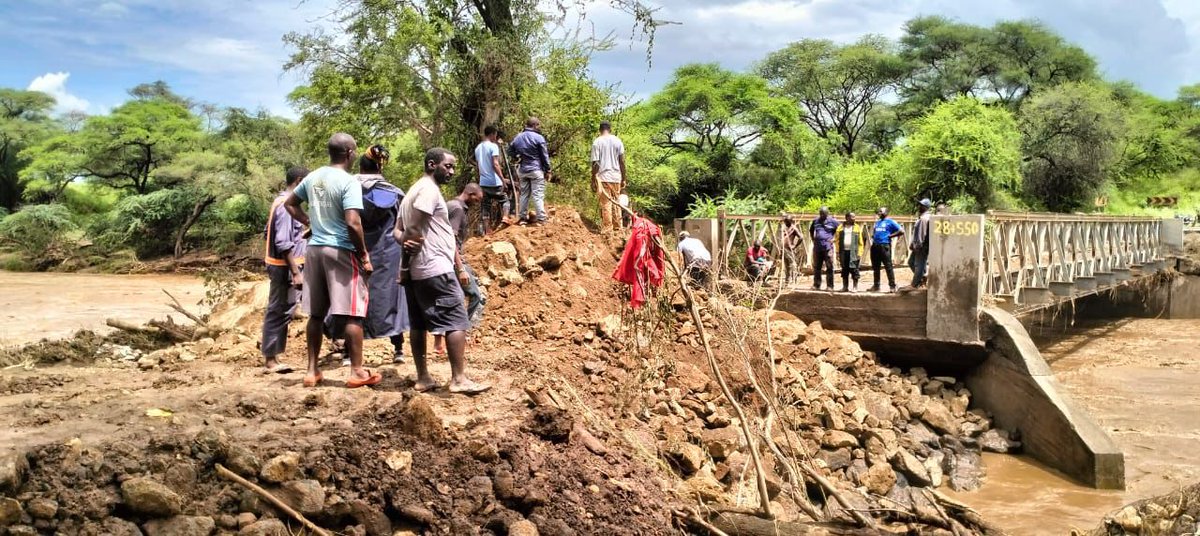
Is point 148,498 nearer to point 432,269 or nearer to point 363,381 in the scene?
point 363,381

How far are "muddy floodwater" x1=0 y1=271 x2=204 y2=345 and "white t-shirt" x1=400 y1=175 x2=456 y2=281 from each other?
22.3 feet

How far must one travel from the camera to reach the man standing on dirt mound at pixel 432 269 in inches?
203

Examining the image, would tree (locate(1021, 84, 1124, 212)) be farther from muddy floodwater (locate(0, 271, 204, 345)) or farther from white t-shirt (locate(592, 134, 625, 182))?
muddy floodwater (locate(0, 271, 204, 345))

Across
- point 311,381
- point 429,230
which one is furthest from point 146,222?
point 429,230

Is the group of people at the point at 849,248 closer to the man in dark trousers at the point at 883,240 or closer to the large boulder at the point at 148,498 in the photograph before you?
the man in dark trousers at the point at 883,240

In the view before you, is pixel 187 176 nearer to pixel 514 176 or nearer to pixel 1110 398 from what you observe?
pixel 514 176

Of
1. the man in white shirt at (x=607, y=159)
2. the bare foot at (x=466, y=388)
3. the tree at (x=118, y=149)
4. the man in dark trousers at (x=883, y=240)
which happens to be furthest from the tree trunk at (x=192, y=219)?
the bare foot at (x=466, y=388)

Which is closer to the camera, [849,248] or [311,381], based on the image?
[311,381]

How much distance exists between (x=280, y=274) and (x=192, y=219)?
2587 centimetres

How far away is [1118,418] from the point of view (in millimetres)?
12156

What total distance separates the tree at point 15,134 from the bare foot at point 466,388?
36134 mm

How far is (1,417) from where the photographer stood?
462 centimetres

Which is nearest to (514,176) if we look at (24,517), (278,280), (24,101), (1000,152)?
(278,280)

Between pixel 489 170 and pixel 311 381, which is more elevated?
pixel 489 170
